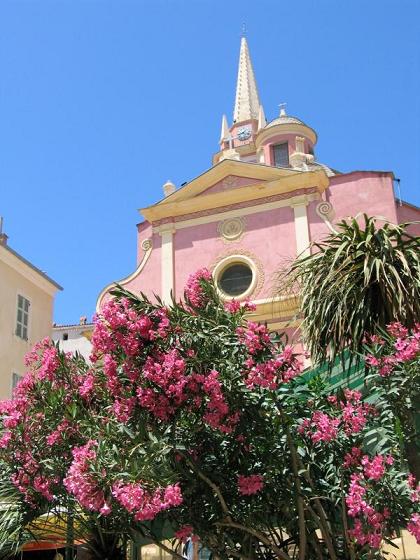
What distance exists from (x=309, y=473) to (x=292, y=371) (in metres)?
0.99

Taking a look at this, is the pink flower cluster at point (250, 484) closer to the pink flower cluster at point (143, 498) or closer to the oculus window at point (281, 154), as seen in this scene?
the pink flower cluster at point (143, 498)

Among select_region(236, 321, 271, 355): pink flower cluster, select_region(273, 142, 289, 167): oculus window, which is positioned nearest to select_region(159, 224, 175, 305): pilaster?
select_region(273, 142, 289, 167): oculus window

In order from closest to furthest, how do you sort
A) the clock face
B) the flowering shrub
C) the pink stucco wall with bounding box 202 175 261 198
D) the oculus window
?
1. the flowering shrub
2. the pink stucco wall with bounding box 202 175 261 198
3. the oculus window
4. the clock face

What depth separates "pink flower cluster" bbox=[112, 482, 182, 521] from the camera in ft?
15.9

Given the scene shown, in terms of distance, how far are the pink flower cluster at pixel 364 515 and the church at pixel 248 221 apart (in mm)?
12141

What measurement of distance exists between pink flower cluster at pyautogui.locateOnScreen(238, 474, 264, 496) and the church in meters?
11.8

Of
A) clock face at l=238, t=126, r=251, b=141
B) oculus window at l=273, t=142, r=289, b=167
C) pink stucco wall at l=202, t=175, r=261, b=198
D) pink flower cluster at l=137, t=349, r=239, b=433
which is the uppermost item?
clock face at l=238, t=126, r=251, b=141

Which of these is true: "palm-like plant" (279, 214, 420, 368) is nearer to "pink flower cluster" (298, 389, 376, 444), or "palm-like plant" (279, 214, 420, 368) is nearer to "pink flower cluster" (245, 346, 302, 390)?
"pink flower cluster" (298, 389, 376, 444)

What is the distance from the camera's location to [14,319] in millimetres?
20672

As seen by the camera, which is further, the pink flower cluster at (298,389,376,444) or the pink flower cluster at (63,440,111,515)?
the pink flower cluster at (298,389,376,444)

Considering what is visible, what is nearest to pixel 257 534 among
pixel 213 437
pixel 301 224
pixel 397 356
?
pixel 213 437

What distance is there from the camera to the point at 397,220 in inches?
753

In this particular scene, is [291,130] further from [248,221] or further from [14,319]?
[14,319]

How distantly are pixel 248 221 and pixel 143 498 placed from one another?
15.6 meters
